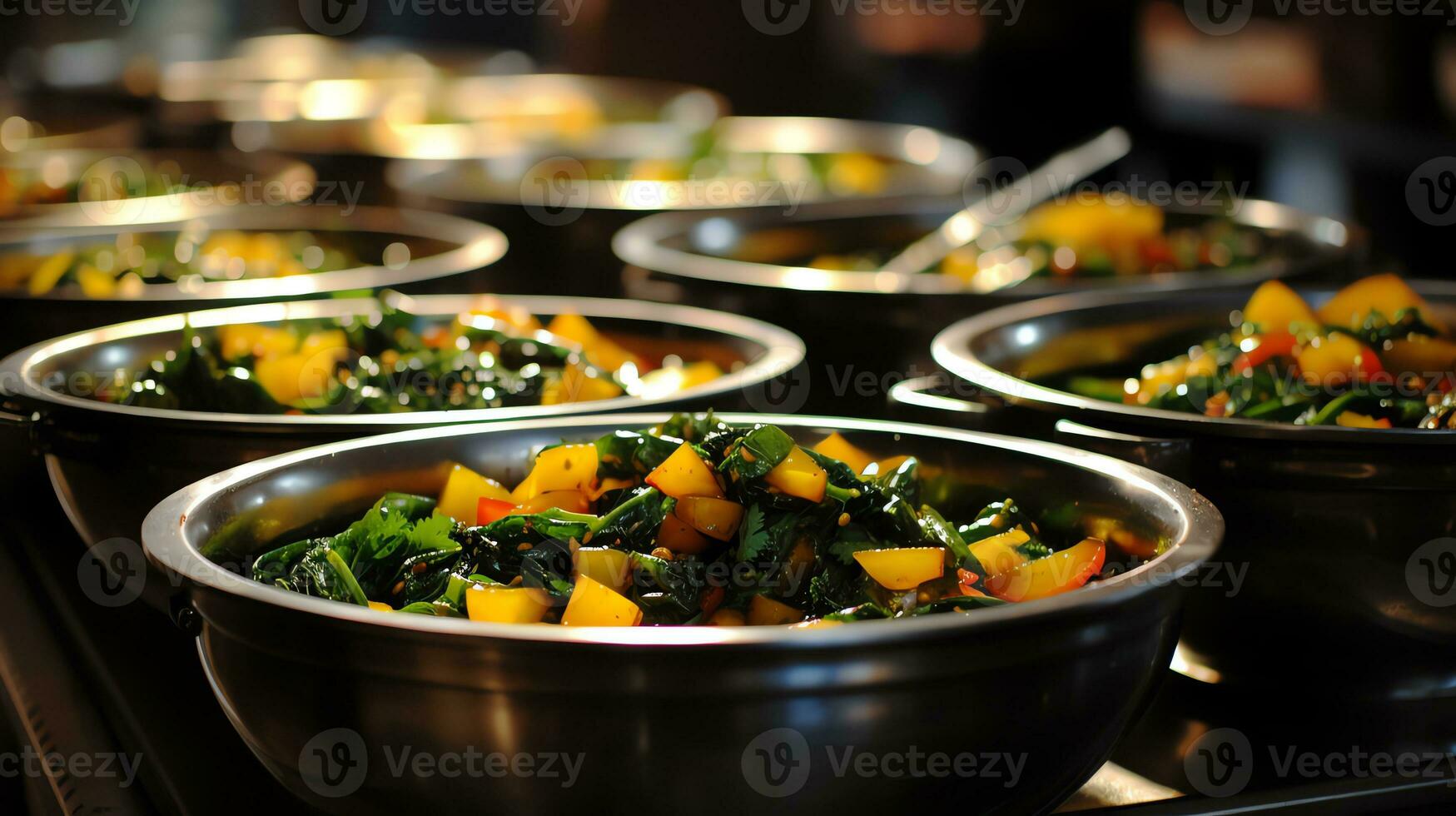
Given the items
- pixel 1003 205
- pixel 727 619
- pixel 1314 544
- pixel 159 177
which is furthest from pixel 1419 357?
pixel 159 177

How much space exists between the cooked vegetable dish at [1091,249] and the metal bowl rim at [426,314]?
0.79 metres

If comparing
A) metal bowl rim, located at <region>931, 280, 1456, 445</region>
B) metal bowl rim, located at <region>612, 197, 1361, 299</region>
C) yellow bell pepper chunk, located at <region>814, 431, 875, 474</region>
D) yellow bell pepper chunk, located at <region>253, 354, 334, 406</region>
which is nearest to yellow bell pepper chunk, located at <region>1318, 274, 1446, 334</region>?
metal bowl rim, located at <region>931, 280, 1456, 445</region>

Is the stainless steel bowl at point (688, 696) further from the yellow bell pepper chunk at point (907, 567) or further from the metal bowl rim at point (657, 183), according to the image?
the metal bowl rim at point (657, 183)

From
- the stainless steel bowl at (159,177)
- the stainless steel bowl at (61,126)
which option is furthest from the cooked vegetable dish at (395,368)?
the stainless steel bowl at (61,126)

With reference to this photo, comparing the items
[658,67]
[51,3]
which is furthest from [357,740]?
[51,3]

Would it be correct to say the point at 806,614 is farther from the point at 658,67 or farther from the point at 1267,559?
the point at 658,67

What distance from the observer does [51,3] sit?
1092cm

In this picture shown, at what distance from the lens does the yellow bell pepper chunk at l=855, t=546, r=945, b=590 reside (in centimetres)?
108

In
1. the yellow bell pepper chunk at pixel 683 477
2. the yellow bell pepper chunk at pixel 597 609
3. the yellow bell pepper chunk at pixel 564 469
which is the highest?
the yellow bell pepper chunk at pixel 683 477

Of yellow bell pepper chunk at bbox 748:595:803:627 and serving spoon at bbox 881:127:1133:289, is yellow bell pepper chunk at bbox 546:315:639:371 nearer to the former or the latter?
serving spoon at bbox 881:127:1133:289

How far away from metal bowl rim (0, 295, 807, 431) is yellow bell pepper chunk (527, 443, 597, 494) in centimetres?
16

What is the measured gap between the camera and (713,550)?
3.80 feet

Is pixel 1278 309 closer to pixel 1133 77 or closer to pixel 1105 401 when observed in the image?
pixel 1105 401

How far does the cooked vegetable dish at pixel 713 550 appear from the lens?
1.08m
